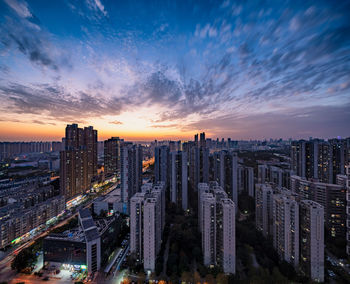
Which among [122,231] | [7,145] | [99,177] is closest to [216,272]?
[122,231]

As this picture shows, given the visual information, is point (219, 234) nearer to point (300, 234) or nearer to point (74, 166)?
point (300, 234)

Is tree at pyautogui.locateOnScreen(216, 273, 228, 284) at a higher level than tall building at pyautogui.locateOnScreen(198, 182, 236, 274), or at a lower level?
lower

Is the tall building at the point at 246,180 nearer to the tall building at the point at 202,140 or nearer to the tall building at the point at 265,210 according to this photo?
the tall building at the point at 265,210

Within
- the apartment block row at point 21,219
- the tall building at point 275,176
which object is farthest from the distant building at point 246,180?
the apartment block row at point 21,219

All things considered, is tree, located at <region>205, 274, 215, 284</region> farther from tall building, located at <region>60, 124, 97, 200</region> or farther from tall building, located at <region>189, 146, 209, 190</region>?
tall building, located at <region>60, 124, 97, 200</region>

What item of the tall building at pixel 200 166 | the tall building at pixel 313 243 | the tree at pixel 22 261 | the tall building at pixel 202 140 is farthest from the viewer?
the tall building at pixel 202 140

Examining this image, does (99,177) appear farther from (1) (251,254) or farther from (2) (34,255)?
(1) (251,254)

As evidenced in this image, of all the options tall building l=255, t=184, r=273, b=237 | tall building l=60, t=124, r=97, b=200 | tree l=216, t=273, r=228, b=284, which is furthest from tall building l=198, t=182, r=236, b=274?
tall building l=60, t=124, r=97, b=200
